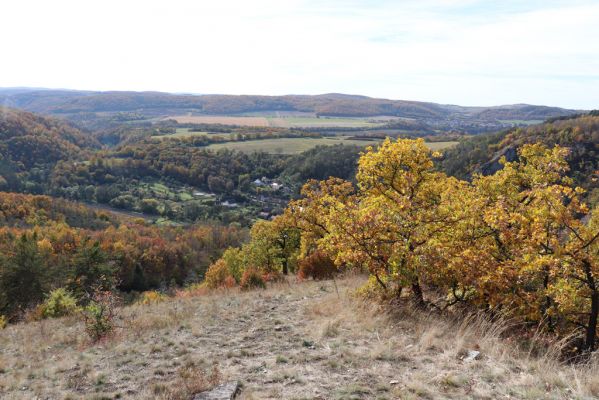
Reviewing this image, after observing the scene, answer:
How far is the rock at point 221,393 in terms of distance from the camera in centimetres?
793

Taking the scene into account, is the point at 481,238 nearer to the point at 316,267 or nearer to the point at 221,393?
the point at 221,393

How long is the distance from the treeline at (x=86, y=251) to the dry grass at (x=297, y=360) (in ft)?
95.5

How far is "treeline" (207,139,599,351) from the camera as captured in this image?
1027cm

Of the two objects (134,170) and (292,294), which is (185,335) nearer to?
(292,294)

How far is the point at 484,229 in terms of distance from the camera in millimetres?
13023

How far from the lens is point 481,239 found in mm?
13234

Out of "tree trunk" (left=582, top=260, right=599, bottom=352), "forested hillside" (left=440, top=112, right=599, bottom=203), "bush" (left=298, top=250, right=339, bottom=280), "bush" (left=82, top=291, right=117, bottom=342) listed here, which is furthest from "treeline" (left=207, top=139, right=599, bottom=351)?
"forested hillside" (left=440, top=112, right=599, bottom=203)

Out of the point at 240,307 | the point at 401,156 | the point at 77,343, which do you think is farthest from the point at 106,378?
the point at 401,156

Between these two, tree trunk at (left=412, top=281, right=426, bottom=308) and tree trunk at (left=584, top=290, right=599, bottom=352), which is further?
tree trunk at (left=412, top=281, right=426, bottom=308)

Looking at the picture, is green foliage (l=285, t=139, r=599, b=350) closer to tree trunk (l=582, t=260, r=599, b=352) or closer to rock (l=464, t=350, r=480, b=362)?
tree trunk (l=582, t=260, r=599, b=352)

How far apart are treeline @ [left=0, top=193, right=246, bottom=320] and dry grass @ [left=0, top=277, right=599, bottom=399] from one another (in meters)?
29.1

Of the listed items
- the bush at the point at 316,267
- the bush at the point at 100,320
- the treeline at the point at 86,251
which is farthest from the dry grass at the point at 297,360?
the treeline at the point at 86,251

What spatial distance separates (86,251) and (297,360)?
5121 cm

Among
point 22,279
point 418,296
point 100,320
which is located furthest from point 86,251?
point 418,296
